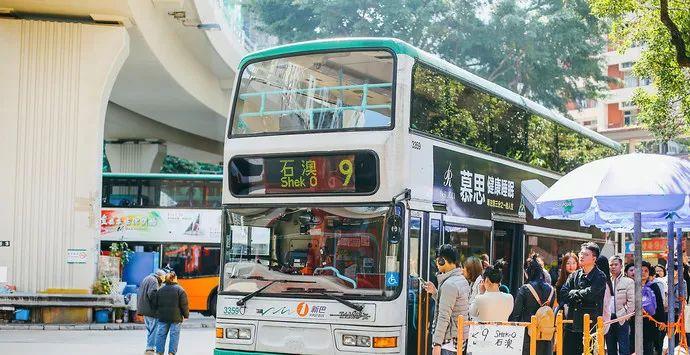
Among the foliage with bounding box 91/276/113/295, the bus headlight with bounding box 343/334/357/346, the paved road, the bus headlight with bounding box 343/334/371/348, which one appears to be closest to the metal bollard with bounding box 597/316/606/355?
the bus headlight with bounding box 343/334/371/348

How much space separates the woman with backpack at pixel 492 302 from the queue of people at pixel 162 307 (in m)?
5.68

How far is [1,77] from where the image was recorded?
73.1 ft

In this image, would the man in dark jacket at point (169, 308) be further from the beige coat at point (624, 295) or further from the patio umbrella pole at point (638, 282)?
the patio umbrella pole at point (638, 282)

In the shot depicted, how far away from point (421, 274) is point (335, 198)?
4.21 ft

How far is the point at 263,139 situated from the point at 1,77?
44.0 ft

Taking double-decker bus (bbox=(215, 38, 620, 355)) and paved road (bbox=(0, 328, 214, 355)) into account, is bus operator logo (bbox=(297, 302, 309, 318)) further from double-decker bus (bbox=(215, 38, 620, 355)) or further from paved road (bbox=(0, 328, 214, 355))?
paved road (bbox=(0, 328, 214, 355))

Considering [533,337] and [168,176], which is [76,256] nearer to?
[168,176]

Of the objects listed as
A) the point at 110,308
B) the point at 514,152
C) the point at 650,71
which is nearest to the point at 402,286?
the point at 514,152

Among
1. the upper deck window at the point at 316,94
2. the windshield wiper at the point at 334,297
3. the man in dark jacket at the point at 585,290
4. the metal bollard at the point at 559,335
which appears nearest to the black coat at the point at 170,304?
the upper deck window at the point at 316,94

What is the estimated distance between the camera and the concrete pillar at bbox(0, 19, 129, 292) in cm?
2223

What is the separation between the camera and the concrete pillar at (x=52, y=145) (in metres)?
22.2

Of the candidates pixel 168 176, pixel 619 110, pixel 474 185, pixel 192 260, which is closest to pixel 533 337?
pixel 474 185

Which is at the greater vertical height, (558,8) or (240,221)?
(558,8)

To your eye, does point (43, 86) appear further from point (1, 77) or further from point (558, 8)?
point (558, 8)
